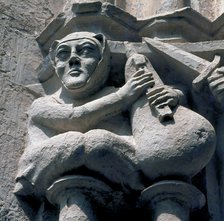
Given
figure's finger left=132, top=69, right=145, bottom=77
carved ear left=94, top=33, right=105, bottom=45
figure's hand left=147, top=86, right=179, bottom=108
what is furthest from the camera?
carved ear left=94, top=33, right=105, bottom=45

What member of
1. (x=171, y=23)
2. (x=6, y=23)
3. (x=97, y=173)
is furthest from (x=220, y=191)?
(x=6, y=23)

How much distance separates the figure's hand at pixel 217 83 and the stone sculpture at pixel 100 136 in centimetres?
1

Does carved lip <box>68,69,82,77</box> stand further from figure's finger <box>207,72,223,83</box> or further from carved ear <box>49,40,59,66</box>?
figure's finger <box>207,72,223,83</box>

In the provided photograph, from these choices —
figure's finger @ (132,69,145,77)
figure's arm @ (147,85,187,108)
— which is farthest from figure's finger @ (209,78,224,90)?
figure's finger @ (132,69,145,77)

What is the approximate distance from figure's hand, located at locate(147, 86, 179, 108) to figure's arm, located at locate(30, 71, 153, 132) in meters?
0.06

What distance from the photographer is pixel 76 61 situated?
10.2 feet

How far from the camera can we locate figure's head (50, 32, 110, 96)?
3.11m

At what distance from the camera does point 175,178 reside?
2875 millimetres

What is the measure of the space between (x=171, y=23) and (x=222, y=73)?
0.39 metres

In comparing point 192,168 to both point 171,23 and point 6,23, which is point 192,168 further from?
point 6,23

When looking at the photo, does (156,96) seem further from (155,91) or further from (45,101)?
(45,101)

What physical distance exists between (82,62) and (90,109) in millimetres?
195

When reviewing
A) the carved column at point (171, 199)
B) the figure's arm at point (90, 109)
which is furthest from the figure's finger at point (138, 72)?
the carved column at point (171, 199)

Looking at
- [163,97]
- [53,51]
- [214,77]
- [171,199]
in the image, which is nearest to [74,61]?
[53,51]
